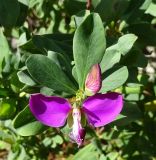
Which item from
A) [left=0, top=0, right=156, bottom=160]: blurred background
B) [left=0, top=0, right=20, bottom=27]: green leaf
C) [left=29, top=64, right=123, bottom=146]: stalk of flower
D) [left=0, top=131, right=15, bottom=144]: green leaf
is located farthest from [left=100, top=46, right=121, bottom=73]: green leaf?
[left=0, top=131, right=15, bottom=144]: green leaf

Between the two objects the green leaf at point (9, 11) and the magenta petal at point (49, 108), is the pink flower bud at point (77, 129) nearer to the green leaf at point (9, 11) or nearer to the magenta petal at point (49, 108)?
the magenta petal at point (49, 108)

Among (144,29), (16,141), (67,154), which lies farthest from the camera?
(67,154)

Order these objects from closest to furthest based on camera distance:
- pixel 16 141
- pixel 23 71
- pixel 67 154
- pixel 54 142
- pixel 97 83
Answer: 1. pixel 97 83
2. pixel 23 71
3. pixel 16 141
4. pixel 54 142
5. pixel 67 154

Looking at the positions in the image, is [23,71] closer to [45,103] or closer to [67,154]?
[45,103]

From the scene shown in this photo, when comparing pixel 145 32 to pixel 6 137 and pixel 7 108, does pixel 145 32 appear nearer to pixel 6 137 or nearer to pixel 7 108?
pixel 7 108

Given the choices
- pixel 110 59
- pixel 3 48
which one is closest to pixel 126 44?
pixel 110 59

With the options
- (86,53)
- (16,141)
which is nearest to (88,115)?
(86,53)
